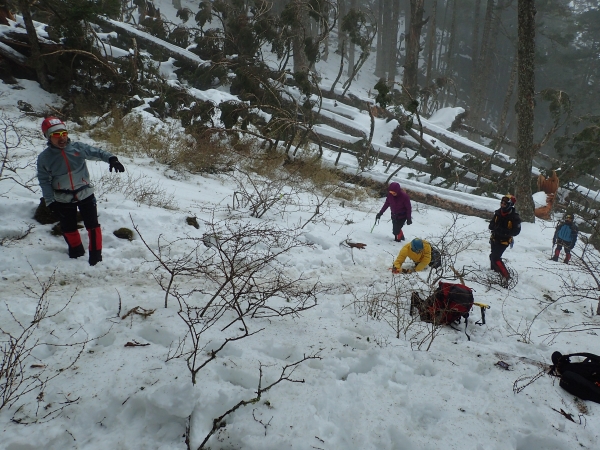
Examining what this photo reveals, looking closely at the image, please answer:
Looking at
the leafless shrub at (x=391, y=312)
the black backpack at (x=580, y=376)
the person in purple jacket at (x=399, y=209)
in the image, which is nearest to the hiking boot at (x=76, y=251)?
the leafless shrub at (x=391, y=312)

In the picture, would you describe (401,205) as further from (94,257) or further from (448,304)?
(94,257)

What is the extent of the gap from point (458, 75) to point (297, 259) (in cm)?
3353

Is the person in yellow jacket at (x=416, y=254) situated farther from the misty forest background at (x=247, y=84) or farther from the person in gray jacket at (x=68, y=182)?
the person in gray jacket at (x=68, y=182)

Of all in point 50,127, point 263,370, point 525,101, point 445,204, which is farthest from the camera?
point 445,204

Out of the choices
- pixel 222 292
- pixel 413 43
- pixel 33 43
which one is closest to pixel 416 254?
pixel 222 292

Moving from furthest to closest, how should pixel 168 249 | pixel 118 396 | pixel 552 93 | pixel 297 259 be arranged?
pixel 552 93, pixel 297 259, pixel 168 249, pixel 118 396

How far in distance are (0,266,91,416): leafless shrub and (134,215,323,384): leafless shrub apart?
2.25 feet

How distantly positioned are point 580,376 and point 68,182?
4.71m

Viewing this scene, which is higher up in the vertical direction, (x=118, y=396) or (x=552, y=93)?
(x=552, y=93)

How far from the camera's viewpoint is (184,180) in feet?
23.6

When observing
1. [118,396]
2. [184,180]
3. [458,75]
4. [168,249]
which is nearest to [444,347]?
[118,396]

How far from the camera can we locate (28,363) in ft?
7.20

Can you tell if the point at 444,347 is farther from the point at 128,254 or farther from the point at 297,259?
the point at 128,254

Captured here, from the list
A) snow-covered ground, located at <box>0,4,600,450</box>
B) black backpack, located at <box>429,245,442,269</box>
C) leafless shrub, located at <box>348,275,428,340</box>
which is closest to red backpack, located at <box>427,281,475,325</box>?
snow-covered ground, located at <box>0,4,600,450</box>
